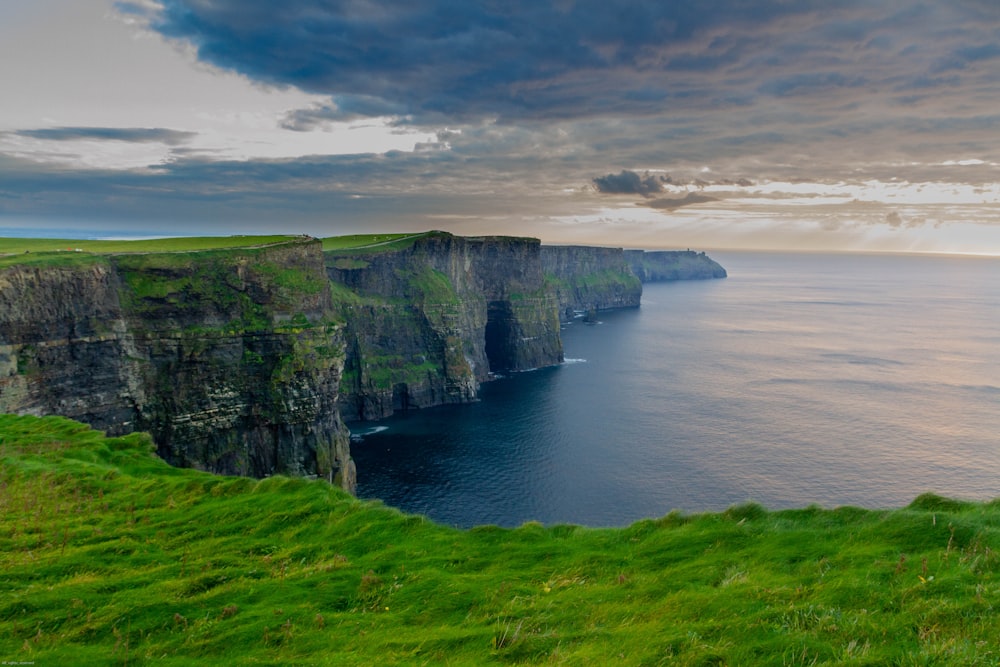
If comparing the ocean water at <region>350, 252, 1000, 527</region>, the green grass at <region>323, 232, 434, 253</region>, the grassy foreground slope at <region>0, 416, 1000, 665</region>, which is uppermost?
the green grass at <region>323, 232, 434, 253</region>

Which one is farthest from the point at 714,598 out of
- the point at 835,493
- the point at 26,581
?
the point at 835,493

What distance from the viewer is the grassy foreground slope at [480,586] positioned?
10.6 m

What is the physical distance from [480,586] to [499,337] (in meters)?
143

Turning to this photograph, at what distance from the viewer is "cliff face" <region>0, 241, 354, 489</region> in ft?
172

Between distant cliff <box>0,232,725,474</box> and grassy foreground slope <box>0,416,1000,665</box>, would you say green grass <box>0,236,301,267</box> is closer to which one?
distant cliff <box>0,232,725,474</box>

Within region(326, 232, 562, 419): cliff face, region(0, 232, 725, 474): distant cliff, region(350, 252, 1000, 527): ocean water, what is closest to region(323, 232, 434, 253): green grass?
region(326, 232, 562, 419): cliff face

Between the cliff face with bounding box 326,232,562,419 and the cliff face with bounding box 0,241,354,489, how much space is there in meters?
32.1

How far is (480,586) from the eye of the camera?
14.0 meters

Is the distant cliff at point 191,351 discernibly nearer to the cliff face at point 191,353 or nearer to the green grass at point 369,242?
the cliff face at point 191,353

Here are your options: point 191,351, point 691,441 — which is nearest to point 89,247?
point 191,351

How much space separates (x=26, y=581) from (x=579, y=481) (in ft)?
222

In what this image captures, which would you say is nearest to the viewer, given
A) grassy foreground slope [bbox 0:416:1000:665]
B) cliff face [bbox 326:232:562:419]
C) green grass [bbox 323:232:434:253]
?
grassy foreground slope [bbox 0:416:1000:665]

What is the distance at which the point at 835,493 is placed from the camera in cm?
6925

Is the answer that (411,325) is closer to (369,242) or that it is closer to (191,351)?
(369,242)
